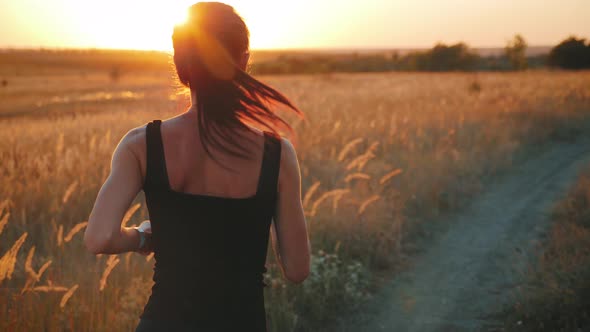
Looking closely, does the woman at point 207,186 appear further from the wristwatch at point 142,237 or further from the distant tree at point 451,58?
the distant tree at point 451,58

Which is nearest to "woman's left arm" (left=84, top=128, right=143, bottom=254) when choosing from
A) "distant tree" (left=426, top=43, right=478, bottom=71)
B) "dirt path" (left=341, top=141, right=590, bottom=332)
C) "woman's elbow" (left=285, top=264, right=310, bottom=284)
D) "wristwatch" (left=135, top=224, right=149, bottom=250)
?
"wristwatch" (left=135, top=224, right=149, bottom=250)

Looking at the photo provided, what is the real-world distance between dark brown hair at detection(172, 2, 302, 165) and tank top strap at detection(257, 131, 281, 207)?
0.06m

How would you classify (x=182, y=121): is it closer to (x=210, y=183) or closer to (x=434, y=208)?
(x=210, y=183)

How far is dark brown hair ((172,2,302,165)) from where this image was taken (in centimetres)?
152

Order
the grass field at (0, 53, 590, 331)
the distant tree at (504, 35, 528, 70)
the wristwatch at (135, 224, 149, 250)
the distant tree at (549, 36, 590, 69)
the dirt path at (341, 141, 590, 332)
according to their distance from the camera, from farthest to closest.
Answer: the distant tree at (504, 35, 528, 70), the distant tree at (549, 36, 590, 69), the dirt path at (341, 141, 590, 332), the grass field at (0, 53, 590, 331), the wristwatch at (135, 224, 149, 250)

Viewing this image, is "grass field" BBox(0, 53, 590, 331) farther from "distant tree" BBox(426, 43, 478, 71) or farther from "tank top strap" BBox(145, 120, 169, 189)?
"distant tree" BBox(426, 43, 478, 71)

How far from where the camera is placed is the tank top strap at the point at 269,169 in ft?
5.19

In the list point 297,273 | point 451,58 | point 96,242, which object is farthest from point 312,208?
point 451,58

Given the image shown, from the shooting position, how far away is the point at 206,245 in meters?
1.59

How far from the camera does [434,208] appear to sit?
271 inches

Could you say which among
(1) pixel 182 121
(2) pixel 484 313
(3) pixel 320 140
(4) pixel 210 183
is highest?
(1) pixel 182 121

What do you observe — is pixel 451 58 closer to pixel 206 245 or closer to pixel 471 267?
pixel 471 267

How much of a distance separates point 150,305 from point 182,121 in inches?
22.7

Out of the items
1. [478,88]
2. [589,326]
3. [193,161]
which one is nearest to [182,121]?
[193,161]
